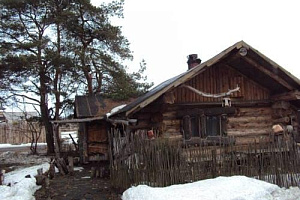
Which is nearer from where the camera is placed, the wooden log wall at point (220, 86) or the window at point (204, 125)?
the window at point (204, 125)

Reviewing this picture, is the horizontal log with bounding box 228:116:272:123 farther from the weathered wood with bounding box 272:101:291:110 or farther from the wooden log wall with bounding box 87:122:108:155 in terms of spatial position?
the wooden log wall with bounding box 87:122:108:155

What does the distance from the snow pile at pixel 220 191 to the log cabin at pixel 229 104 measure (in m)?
3.37

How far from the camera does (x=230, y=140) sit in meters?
9.07

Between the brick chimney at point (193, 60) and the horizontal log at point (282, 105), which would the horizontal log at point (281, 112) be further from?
the brick chimney at point (193, 60)

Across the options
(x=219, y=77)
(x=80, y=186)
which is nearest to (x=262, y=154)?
(x=219, y=77)

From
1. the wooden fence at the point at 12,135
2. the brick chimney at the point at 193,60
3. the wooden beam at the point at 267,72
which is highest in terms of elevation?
the brick chimney at the point at 193,60

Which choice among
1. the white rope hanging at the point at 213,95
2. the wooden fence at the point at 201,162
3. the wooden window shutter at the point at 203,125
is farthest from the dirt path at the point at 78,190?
the white rope hanging at the point at 213,95

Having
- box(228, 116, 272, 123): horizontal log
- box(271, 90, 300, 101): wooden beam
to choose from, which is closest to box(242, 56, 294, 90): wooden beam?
box(271, 90, 300, 101): wooden beam

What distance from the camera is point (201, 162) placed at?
880 centimetres

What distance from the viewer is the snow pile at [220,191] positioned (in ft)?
24.4

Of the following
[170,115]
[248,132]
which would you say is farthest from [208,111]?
[248,132]

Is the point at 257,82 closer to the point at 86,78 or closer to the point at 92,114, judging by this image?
the point at 92,114

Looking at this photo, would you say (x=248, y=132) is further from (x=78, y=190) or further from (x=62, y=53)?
(x=62, y=53)

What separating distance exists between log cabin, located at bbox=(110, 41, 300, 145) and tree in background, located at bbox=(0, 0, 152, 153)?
708 cm
